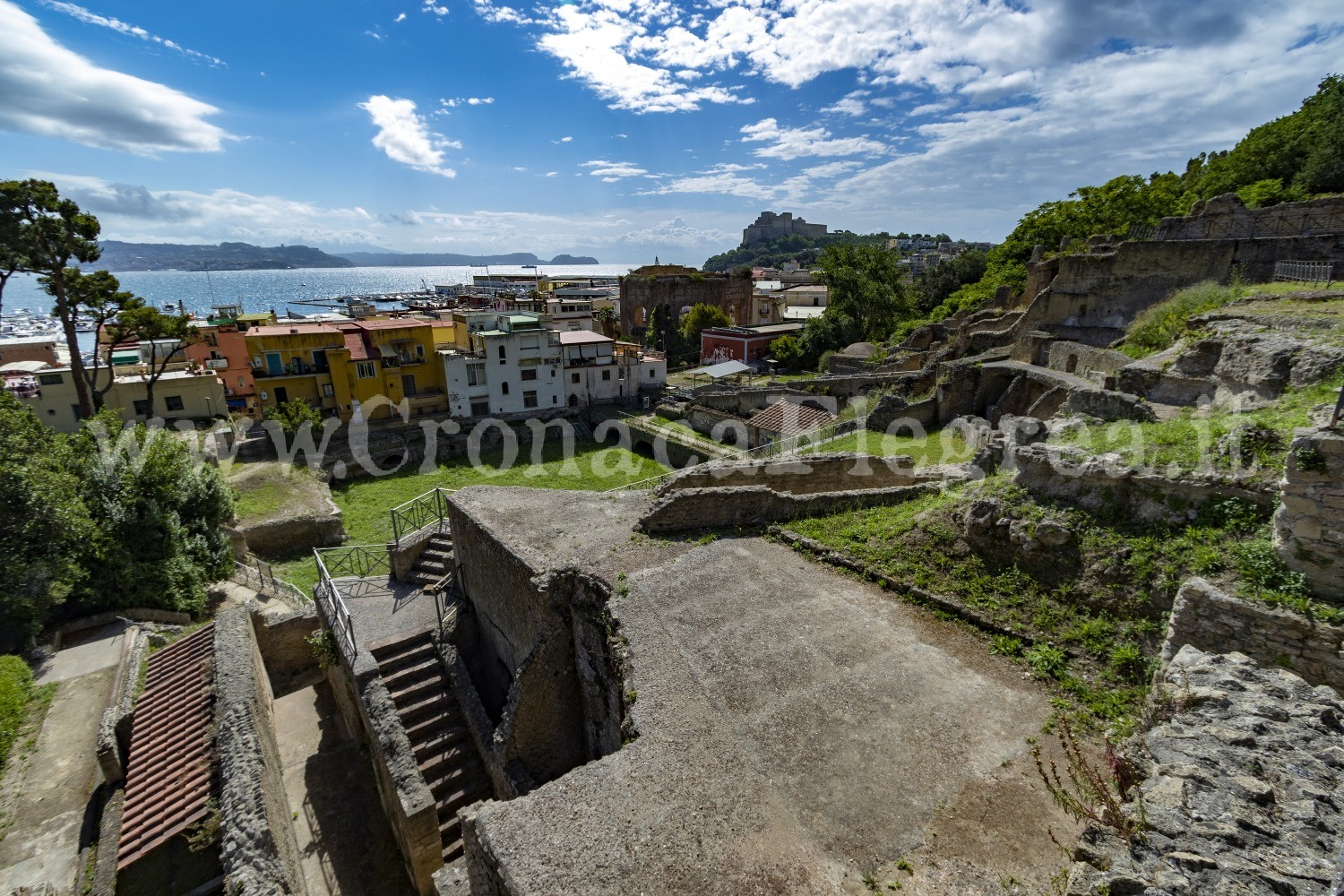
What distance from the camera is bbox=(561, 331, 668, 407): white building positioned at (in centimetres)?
3697

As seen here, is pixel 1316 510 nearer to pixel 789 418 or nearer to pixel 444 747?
pixel 444 747

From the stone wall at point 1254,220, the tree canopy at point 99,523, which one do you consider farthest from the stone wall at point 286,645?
the stone wall at point 1254,220

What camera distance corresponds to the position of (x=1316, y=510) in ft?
17.0

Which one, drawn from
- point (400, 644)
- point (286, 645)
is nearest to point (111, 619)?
point (286, 645)

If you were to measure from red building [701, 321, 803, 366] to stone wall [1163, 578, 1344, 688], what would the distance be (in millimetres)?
38555

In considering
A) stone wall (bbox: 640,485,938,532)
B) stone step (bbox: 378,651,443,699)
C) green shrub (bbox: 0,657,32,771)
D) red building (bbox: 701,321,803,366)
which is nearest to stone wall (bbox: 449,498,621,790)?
stone wall (bbox: 640,485,938,532)

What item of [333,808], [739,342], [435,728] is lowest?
[333,808]

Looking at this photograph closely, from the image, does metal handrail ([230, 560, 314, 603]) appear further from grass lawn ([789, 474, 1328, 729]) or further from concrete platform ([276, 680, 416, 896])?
grass lawn ([789, 474, 1328, 729])

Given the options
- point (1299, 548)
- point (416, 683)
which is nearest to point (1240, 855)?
point (1299, 548)

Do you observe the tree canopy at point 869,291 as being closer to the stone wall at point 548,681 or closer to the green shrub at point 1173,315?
the green shrub at point 1173,315

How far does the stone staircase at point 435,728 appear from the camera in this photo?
9109 mm

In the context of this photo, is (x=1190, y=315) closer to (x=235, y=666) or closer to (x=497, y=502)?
(x=497, y=502)

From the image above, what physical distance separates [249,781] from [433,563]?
19.9ft

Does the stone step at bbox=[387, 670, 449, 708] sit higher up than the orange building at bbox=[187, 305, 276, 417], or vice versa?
the orange building at bbox=[187, 305, 276, 417]
